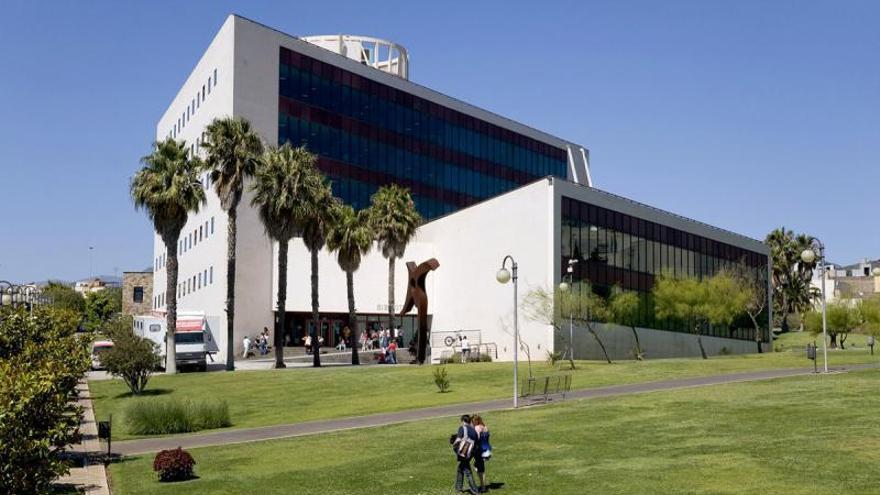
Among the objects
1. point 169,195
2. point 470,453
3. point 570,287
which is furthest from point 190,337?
point 470,453

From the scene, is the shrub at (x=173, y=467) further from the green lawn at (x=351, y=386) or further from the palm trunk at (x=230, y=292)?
the palm trunk at (x=230, y=292)

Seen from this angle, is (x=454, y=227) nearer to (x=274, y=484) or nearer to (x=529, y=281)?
(x=529, y=281)

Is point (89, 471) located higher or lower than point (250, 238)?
lower

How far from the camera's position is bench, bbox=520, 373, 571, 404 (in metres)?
35.4

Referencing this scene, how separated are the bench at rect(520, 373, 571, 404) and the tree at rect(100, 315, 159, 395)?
741 inches

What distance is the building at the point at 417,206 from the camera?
61.8 meters

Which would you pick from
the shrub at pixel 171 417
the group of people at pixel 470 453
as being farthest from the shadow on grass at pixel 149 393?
the group of people at pixel 470 453

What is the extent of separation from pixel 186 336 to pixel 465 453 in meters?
44.2

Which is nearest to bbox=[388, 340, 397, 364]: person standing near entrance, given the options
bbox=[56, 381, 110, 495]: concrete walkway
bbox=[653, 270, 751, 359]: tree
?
bbox=[653, 270, 751, 359]: tree

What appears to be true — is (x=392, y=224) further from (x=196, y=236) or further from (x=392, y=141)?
(x=196, y=236)

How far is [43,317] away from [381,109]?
63708 millimetres

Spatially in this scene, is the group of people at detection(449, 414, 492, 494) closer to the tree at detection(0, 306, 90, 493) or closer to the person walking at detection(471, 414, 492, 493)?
the person walking at detection(471, 414, 492, 493)

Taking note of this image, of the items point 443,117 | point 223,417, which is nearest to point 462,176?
point 443,117

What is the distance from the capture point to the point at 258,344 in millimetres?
71812
